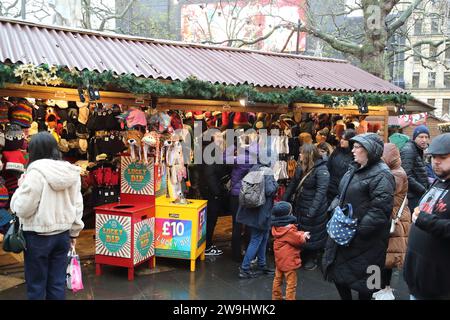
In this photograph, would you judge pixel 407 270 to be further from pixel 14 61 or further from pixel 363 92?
pixel 363 92

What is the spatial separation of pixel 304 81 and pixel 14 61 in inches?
184

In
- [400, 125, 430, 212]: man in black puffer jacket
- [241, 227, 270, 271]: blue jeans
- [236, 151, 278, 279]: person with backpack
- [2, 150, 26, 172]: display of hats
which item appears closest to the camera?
[2, 150, 26, 172]: display of hats

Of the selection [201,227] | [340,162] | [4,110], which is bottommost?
[201,227]

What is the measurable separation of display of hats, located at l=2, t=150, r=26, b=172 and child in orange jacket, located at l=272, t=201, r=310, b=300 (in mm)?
3439

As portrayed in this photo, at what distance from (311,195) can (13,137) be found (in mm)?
4104

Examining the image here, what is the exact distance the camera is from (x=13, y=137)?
17.1 feet

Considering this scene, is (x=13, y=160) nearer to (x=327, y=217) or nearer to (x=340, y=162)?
(x=327, y=217)

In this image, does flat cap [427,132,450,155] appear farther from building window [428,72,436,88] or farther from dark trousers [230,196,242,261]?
building window [428,72,436,88]

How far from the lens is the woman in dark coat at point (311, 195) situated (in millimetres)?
5512

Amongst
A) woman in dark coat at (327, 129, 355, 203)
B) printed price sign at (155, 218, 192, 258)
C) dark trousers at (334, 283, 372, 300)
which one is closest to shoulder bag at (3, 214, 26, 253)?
printed price sign at (155, 218, 192, 258)

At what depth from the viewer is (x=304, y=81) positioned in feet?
23.6

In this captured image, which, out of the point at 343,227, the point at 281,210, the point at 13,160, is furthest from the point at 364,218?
the point at 13,160

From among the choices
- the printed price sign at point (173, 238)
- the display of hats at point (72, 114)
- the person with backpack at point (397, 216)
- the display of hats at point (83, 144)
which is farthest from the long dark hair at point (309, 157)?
the display of hats at point (72, 114)

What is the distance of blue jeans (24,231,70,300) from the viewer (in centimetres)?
342
